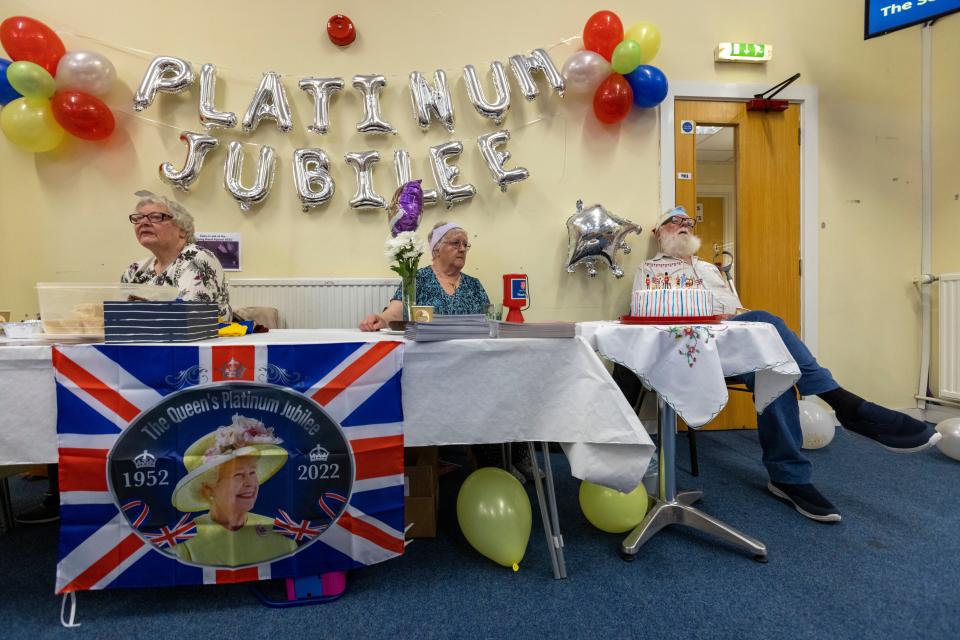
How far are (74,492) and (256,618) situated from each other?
0.54 meters

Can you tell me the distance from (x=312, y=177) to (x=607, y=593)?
7.94 ft

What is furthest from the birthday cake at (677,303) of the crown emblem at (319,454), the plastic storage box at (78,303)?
the plastic storage box at (78,303)

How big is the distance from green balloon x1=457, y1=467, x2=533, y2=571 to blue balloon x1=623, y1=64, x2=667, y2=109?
7.57ft

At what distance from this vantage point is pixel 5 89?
2199mm

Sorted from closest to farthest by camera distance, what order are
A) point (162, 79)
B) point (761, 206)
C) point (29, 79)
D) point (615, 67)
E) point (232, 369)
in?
point (232, 369) < point (29, 79) < point (162, 79) < point (615, 67) < point (761, 206)

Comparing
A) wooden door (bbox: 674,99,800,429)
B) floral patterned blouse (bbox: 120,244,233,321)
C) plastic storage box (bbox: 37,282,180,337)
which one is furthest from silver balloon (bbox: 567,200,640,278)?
plastic storage box (bbox: 37,282,180,337)

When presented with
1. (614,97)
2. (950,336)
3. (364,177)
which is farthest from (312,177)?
(950,336)

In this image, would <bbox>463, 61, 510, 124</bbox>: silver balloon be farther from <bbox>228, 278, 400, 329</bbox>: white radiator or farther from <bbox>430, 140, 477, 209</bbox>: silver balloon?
<bbox>228, 278, 400, 329</bbox>: white radiator

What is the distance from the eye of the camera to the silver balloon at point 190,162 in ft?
7.61

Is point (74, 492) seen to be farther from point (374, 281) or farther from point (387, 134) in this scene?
point (387, 134)

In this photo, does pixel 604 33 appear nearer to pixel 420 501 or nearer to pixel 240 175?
→ pixel 240 175

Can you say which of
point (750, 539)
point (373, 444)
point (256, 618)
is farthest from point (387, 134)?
point (750, 539)

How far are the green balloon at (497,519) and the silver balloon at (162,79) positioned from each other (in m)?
2.62

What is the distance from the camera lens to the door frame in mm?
2623
